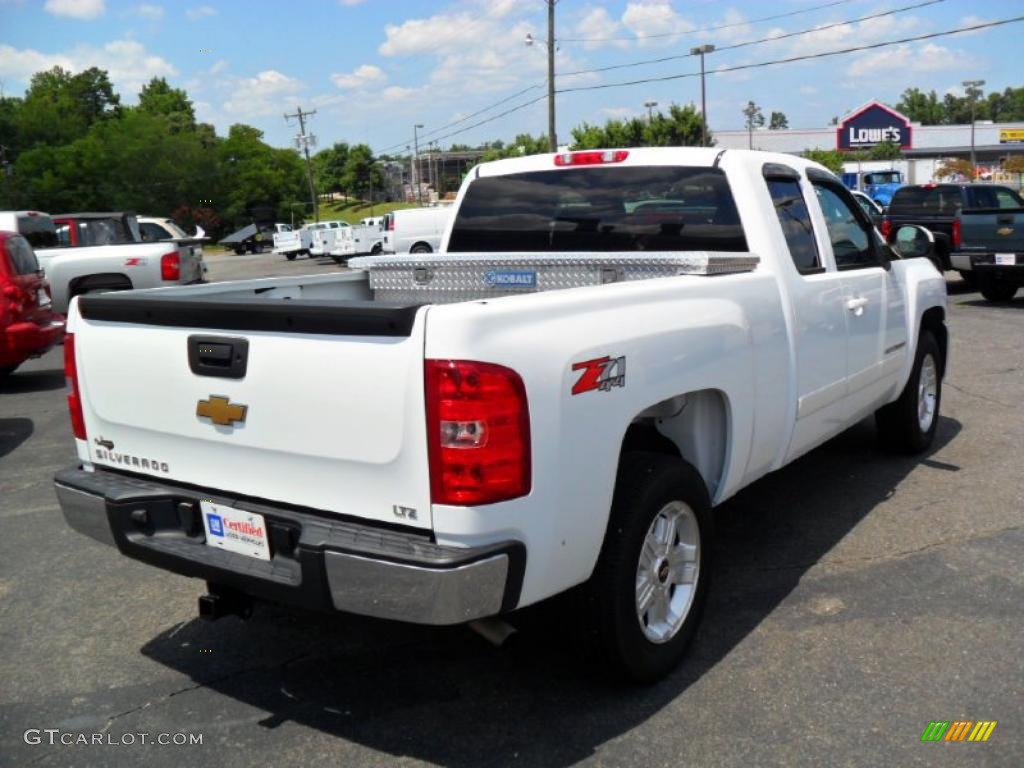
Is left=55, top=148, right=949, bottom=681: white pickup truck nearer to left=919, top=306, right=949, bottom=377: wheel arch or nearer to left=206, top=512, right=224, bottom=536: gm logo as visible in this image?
left=206, top=512, right=224, bottom=536: gm logo

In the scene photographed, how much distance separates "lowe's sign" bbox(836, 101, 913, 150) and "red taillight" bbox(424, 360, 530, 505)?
82618mm

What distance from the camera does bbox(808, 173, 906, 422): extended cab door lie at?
4863mm

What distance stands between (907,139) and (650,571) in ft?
279

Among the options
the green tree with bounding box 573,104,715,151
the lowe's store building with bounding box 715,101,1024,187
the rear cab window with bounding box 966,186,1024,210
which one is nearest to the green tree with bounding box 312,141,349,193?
the lowe's store building with bounding box 715,101,1024,187

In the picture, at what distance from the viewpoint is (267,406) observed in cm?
293

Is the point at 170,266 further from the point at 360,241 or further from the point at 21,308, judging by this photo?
the point at 360,241

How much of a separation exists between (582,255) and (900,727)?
2.28 meters

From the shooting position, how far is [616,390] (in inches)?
118

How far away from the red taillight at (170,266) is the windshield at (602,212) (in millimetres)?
9669

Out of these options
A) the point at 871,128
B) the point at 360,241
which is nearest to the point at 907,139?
the point at 871,128

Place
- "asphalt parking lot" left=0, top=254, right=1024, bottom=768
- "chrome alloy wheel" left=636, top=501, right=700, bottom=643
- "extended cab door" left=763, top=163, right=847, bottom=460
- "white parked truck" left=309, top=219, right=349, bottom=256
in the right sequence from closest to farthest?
"asphalt parking lot" left=0, top=254, right=1024, bottom=768
"chrome alloy wheel" left=636, top=501, right=700, bottom=643
"extended cab door" left=763, top=163, right=847, bottom=460
"white parked truck" left=309, top=219, right=349, bottom=256

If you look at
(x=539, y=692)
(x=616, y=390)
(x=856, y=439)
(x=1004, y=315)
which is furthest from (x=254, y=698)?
Result: (x=1004, y=315)

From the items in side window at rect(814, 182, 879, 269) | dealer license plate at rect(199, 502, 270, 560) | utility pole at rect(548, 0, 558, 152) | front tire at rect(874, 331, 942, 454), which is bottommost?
front tire at rect(874, 331, 942, 454)

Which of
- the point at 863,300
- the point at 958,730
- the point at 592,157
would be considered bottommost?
the point at 958,730
